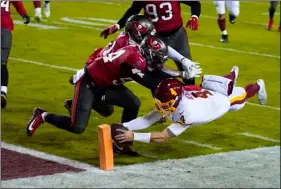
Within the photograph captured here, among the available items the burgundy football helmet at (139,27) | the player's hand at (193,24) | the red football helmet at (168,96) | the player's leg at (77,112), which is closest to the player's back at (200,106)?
the red football helmet at (168,96)

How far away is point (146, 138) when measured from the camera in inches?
210

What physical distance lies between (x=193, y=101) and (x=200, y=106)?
0.06 metres

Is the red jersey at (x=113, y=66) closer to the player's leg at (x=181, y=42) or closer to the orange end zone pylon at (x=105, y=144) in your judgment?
the orange end zone pylon at (x=105, y=144)

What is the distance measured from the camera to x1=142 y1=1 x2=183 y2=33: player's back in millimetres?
5629

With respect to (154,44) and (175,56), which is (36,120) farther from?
(154,44)

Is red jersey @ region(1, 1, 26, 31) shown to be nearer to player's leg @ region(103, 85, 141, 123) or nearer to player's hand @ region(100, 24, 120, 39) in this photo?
player's hand @ region(100, 24, 120, 39)

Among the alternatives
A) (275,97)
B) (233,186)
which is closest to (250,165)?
(233,186)

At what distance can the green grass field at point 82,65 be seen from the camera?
956 cm

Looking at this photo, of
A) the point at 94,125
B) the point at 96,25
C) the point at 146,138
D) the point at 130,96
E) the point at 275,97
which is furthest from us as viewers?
the point at 96,25

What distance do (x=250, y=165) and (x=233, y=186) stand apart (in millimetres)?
849

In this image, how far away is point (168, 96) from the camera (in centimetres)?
429

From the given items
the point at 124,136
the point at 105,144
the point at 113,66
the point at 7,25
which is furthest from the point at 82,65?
the point at 124,136

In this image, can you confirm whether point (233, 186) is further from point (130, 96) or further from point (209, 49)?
point (209, 49)

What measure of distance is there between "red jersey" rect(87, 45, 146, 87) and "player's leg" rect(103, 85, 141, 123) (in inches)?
8.1
